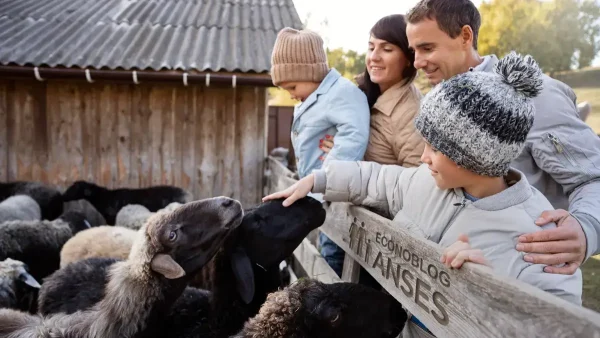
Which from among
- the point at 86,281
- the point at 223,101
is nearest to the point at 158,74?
the point at 223,101

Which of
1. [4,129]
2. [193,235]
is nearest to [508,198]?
[193,235]

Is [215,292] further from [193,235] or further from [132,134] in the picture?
[132,134]

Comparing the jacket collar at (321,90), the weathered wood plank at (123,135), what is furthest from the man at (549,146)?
the weathered wood plank at (123,135)

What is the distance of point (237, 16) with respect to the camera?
32.7 ft

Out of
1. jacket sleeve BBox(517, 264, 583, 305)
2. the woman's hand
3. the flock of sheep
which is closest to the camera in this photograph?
jacket sleeve BBox(517, 264, 583, 305)

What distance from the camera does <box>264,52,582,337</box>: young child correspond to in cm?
171

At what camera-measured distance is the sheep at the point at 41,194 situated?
7.44 metres

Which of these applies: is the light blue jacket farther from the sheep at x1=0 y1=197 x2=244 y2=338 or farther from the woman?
the sheep at x1=0 y1=197 x2=244 y2=338

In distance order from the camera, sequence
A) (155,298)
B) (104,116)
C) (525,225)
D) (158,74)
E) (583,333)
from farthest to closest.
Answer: (104,116), (158,74), (155,298), (525,225), (583,333)

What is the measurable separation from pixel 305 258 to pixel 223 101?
4.84 m

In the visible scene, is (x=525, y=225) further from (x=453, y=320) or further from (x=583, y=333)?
(x=583, y=333)

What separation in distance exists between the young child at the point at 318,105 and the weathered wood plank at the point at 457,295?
619mm

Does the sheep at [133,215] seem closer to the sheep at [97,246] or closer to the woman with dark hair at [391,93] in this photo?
the sheep at [97,246]

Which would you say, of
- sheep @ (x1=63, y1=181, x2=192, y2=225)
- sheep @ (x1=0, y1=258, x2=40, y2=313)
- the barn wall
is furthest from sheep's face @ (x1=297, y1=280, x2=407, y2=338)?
the barn wall
